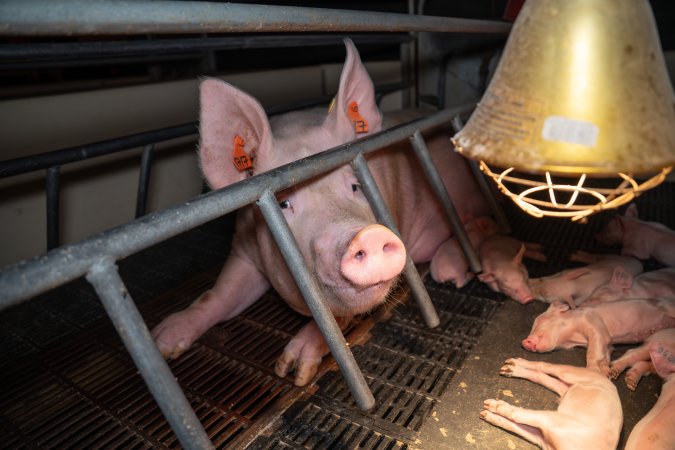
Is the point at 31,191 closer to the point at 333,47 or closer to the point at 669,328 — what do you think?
the point at 669,328

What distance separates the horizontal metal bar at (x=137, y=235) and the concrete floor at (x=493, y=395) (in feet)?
3.34

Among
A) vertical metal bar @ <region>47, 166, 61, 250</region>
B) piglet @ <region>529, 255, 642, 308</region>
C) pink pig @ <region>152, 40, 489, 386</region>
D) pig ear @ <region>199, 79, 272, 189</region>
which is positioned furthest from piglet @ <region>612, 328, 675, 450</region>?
vertical metal bar @ <region>47, 166, 61, 250</region>

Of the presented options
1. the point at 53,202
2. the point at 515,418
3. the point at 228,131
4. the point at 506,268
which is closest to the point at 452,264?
the point at 506,268

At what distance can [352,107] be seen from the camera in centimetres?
245

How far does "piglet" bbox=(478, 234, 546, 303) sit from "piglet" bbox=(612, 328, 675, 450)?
599 mm

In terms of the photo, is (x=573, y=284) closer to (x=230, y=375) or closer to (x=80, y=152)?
(x=230, y=375)

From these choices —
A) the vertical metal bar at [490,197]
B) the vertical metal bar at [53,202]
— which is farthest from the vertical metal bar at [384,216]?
the vertical metal bar at [53,202]

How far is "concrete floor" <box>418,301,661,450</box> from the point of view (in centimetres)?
170

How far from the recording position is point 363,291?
191cm

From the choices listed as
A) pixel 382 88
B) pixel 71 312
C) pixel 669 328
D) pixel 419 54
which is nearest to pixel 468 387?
pixel 669 328

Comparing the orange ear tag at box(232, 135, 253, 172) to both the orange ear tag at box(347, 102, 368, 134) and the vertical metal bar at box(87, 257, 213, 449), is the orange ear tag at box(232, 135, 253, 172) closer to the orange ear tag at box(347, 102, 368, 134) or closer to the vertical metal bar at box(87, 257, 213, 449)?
the orange ear tag at box(347, 102, 368, 134)

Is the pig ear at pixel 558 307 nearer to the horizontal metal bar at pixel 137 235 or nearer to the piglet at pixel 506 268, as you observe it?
the piglet at pixel 506 268

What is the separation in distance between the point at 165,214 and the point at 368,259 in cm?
77

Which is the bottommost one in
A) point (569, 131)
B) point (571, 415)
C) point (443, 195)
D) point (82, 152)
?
point (571, 415)
